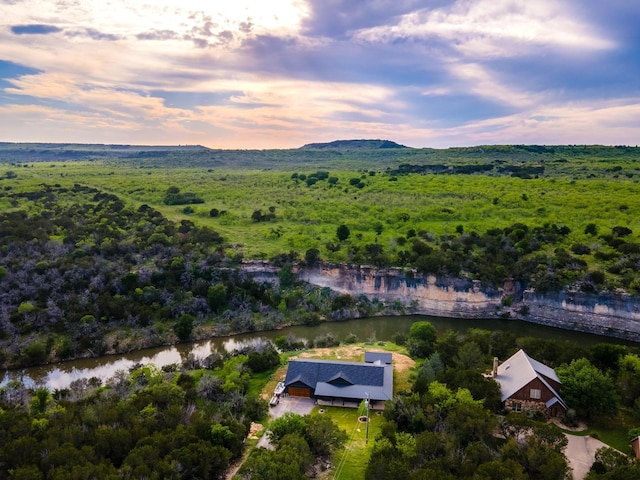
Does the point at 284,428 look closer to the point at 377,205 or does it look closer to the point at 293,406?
the point at 293,406

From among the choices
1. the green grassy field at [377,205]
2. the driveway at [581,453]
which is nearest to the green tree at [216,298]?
the green grassy field at [377,205]

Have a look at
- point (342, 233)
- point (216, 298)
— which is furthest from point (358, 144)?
point (216, 298)

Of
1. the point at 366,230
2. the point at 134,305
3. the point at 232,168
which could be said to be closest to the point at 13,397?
the point at 134,305

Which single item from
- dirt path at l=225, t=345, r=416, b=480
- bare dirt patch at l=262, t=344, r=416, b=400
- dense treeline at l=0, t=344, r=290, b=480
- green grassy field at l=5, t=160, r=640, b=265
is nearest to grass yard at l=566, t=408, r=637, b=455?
bare dirt patch at l=262, t=344, r=416, b=400

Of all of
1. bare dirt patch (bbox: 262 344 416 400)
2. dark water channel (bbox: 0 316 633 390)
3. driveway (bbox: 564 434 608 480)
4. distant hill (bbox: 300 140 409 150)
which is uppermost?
distant hill (bbox: 300 140 409 150)

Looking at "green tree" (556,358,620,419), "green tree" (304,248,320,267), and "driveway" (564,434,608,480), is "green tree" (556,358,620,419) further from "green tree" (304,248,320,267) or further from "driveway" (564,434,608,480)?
"green tree" (304,248,320,267)

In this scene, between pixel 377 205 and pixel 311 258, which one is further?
pixel 377 205
